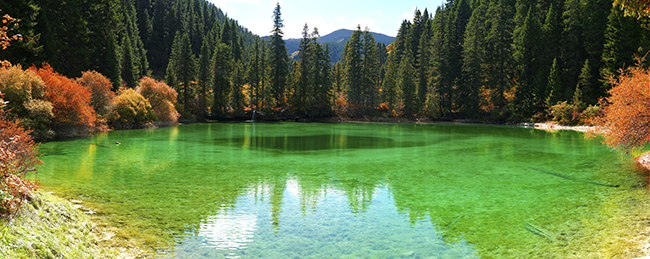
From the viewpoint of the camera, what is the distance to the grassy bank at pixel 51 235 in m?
5.46

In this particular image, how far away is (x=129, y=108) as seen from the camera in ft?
151

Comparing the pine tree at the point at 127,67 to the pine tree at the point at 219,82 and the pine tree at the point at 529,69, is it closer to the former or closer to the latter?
the pine tree at the point at 219,82

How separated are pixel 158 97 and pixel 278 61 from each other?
27.4 m

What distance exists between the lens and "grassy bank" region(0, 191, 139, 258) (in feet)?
17.9

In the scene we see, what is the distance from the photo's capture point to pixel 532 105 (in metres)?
58.5

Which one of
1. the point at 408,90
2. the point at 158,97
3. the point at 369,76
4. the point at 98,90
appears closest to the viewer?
the point at 98,90

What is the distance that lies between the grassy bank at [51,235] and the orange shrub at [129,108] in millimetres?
41402

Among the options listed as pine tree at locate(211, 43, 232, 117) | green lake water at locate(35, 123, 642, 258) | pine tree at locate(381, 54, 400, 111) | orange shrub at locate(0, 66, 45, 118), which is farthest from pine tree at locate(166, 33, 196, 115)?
green lake water at locate(35, 123, 642, 258)

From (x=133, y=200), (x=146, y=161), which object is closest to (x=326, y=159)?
(x=146, y=161)

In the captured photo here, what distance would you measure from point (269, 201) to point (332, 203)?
1972 millimetres

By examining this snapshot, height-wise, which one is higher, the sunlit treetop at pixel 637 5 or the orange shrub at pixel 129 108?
the sunlit treetop at pixel 637 5

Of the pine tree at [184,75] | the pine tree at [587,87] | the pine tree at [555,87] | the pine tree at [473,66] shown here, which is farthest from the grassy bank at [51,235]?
the pine tree at [473,66]

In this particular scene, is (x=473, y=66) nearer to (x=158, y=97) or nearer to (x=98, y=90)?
(x=158, y=97)

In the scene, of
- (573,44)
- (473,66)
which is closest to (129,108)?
(473,66)
